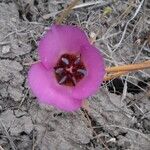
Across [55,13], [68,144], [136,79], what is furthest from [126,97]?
[55,13]

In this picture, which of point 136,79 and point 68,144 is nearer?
point 68,144

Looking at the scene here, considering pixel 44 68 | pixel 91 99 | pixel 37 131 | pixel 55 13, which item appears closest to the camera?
pixel 44 68

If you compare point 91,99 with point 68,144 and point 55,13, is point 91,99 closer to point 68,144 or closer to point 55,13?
point 68,144

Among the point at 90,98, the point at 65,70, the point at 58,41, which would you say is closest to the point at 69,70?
the point at 65,70

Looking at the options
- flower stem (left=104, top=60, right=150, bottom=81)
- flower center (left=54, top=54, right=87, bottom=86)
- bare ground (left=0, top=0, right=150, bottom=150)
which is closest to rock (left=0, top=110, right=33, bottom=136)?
bare ground (left=0, top=0, right=150, bottom=150)

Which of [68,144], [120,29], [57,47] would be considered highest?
[57,47]

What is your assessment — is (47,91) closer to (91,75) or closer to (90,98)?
(91,75)

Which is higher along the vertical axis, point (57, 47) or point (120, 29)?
point (57, 47)

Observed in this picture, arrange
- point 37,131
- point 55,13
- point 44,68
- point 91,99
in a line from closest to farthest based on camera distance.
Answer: point 44,68, point 37,131, point 91,99, point 55,13
